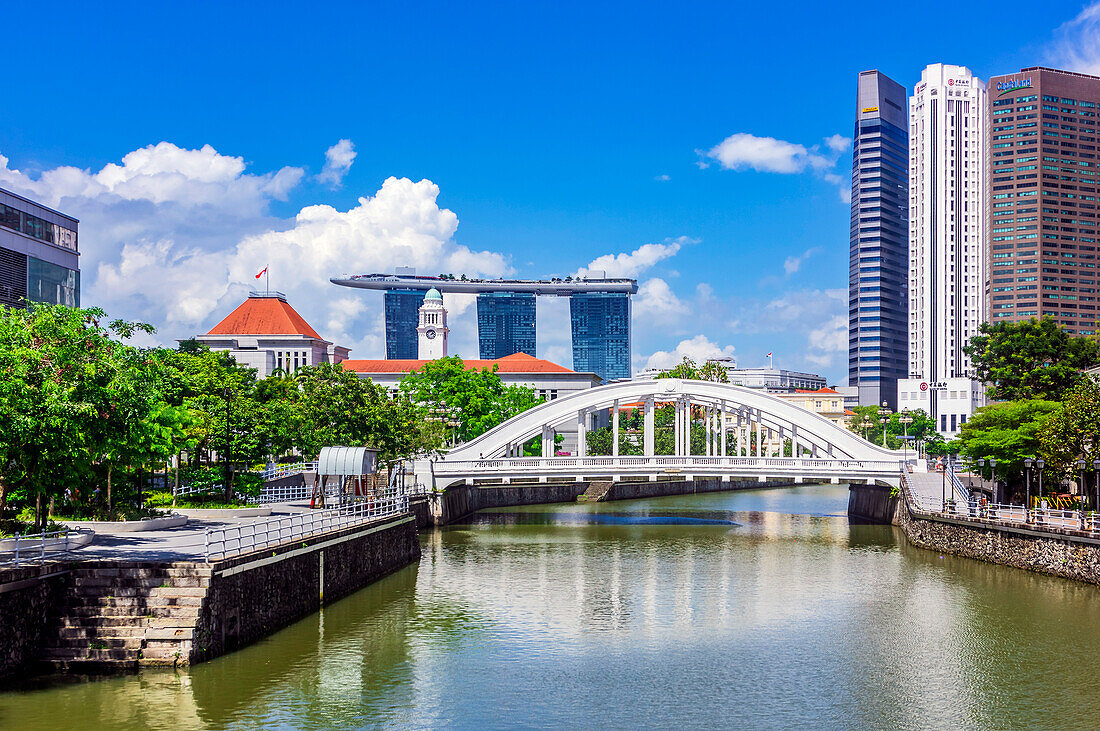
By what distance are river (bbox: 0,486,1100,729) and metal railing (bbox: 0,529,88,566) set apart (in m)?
3.40

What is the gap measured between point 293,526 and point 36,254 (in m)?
Result: 44.1

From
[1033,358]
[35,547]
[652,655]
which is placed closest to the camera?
[35,547]

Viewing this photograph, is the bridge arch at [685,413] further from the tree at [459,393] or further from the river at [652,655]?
the river at [652,655]

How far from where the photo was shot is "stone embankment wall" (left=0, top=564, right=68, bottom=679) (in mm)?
24359

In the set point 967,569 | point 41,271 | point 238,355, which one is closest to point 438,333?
point 238,355

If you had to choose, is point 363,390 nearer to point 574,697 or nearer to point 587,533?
point 587,533

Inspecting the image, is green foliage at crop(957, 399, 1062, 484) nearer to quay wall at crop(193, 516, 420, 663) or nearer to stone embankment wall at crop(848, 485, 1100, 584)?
stone embankment wall at crop(848, 485, 1100, 584)

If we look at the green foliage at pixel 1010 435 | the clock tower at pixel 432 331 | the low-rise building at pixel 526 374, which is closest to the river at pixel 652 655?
the green foliage at pixel 1010 435

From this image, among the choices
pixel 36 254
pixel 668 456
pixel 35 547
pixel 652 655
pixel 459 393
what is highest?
pixel 36 254

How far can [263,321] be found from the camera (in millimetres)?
147125

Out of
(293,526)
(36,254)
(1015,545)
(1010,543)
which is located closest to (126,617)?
(293,526)

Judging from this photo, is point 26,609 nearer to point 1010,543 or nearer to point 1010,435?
point 1010,543

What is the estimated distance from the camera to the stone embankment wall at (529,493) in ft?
223

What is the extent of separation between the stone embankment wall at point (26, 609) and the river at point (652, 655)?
3.22 feet
